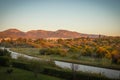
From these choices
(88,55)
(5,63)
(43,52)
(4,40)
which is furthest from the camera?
(4,40)

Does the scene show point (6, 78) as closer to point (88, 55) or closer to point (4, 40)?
point (88, 55)

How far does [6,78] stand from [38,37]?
48.5 metres

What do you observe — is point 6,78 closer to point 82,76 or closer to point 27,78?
point 27,78

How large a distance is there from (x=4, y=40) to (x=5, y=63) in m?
45.4

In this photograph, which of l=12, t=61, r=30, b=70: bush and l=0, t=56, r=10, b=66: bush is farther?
l=0, t=56, r=10, b=66: bush

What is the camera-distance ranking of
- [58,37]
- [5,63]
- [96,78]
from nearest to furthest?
[96,78], [5,63], [58,37]

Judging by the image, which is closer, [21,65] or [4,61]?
[21,65]

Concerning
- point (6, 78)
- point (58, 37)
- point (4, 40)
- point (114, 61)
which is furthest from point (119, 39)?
point (4, 40)

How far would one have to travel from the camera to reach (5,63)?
826 inches

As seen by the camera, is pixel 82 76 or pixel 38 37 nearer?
pixel 82 76

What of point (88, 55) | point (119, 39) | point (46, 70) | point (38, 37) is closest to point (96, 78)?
point (46, 70)

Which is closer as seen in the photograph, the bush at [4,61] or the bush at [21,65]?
the bush at [21,65]

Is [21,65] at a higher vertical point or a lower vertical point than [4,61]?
lower

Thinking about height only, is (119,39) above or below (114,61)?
above
